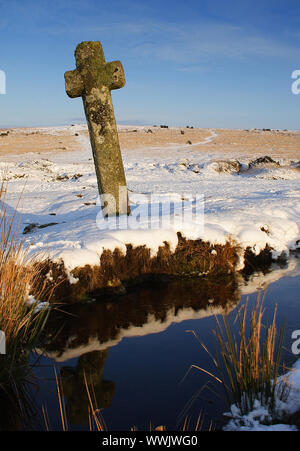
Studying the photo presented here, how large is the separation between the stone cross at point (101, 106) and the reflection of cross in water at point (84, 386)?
3.61 meters

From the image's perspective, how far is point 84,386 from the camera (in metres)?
3.55

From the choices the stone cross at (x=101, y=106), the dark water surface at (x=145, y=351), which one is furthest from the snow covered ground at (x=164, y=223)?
the stone cross at (x=101, y=106)

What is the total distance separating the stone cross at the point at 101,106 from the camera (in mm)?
6770

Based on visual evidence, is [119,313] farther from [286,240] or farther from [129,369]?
[286,240]

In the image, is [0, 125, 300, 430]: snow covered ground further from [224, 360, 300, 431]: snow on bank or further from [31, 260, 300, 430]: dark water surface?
[31, 260, 300, 430]: dark water surface

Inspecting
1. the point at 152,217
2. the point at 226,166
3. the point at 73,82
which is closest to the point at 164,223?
the point at 152,217

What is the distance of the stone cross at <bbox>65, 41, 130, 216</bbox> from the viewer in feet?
22.2

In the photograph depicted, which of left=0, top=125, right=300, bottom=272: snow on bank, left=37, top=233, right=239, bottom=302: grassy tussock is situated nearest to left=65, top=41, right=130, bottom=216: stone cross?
left=0, top=125, right=300, bottom=272: snow on bank

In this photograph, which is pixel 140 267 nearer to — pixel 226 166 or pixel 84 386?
pixel 84 386

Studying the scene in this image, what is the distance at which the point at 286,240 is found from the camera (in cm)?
738

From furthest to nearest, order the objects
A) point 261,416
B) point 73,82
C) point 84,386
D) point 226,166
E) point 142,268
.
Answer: point 226,166 → point 73,82 → point 142,268 → point 84,386 → point 261,416

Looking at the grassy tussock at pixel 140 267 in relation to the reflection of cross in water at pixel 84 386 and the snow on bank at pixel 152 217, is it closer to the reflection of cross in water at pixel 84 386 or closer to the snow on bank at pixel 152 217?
the snow on bank at pixel 152 217

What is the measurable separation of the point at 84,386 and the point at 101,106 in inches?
192

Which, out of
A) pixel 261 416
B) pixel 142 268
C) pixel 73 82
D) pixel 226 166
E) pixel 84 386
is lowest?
pixel 84 386
